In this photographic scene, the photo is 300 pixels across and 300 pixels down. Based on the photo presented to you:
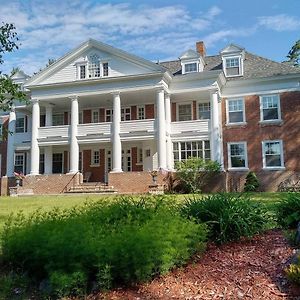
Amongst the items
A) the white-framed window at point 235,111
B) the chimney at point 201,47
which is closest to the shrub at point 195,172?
the white-framed window at point 235,111

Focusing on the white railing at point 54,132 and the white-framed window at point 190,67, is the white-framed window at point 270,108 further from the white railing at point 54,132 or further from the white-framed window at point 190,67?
the white railing at point 54,132

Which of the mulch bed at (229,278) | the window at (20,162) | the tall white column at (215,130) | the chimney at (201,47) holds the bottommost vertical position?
the mulch bed at (229,278)

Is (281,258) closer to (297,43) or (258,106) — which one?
(258,106)

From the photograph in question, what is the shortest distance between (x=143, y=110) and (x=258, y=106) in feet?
28.3

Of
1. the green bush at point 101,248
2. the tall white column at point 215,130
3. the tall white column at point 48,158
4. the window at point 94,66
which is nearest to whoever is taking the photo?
the green bush at point 101,248

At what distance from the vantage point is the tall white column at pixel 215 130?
88.9 feet

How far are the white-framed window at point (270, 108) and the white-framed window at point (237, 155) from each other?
8.00 ft

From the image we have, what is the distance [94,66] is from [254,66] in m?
12.1

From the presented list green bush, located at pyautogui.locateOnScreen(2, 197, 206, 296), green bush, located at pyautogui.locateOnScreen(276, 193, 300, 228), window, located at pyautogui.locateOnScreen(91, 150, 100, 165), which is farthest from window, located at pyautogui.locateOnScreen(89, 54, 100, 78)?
green bush, located at pyautogui.locateOnScreen(2, 197, 206, 296)

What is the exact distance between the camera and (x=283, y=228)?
8.09 meters

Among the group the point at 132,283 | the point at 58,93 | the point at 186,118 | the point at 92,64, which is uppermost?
the point at 92,64

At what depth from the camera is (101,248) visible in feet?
18.9

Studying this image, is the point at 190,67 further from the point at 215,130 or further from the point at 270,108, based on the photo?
the point at 270,108

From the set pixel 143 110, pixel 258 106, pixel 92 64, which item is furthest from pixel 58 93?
pixel 258 106
